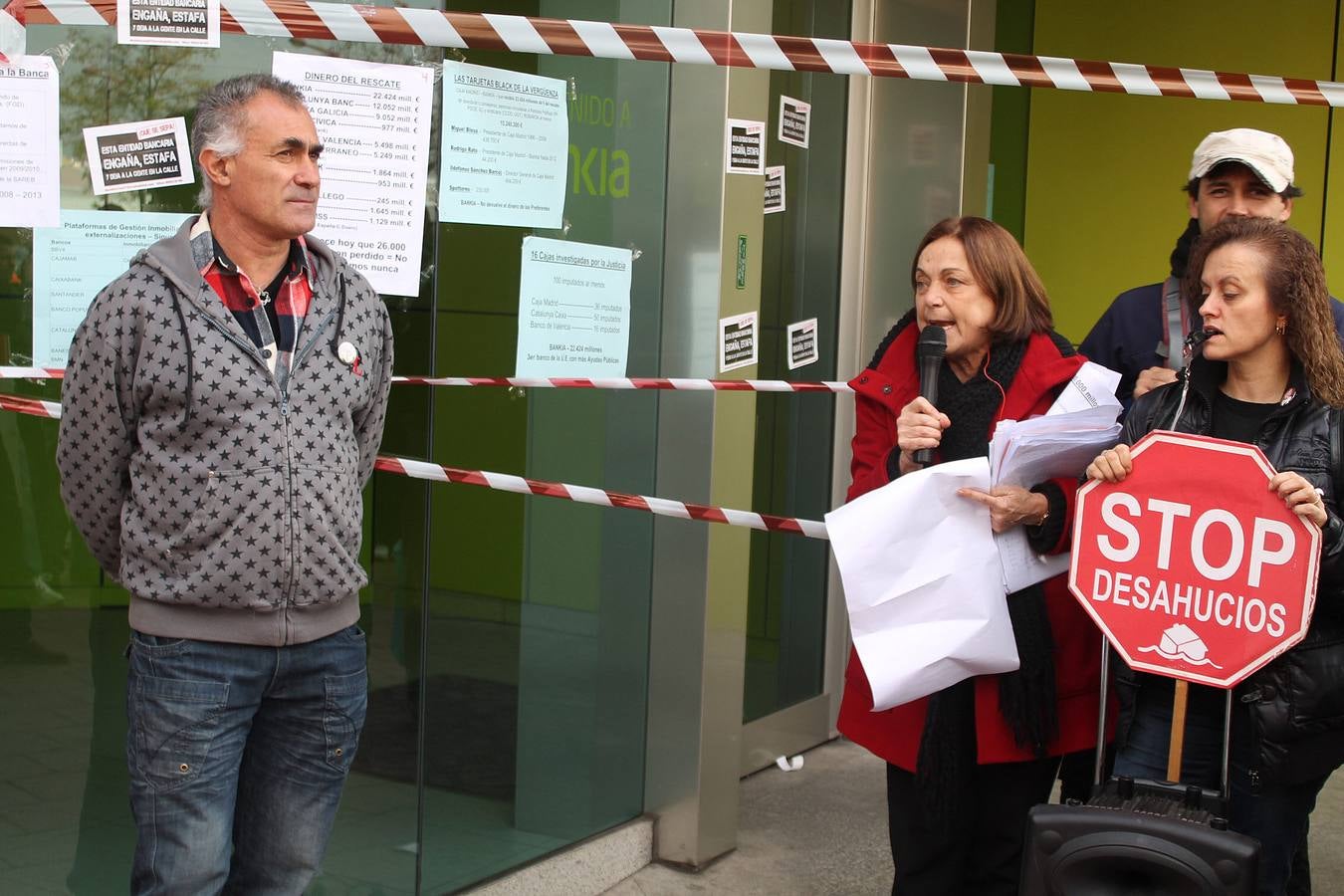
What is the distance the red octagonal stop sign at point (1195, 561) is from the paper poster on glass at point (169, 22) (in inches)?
76.9

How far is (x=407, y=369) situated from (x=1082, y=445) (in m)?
1.60

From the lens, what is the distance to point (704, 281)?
175 inches

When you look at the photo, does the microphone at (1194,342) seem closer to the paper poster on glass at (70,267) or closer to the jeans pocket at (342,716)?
the jeans pocket at (342,716)

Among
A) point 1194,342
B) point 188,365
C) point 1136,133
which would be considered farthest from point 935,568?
point 1136,133

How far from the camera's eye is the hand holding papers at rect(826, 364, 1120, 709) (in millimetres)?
3020

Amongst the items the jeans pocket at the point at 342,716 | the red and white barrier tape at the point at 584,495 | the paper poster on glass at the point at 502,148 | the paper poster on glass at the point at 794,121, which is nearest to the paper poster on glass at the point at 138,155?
the paper poster on glass at the point at 502,148

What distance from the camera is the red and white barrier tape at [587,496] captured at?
366cm

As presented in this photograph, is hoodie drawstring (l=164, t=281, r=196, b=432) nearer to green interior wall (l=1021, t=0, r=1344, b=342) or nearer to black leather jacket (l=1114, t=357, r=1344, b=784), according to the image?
black leather jacket (l=1114, t=357, r=1344, b=784)

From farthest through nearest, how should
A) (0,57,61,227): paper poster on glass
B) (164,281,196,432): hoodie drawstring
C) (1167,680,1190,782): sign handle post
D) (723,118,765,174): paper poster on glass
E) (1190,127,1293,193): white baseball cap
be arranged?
1. (723,118,765,174): paper poster on glass
2. (1190,127,1293,193): white baseball cap
3. (0,57,61,227): paper poster on glass
4. (1167,680,1190,782): sign handle post
5. (164,281,196,432): hoodie drawstring

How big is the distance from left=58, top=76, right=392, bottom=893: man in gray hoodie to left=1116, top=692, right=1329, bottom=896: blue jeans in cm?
157

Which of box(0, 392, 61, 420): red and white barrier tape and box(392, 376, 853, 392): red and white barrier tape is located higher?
box(392, 376, 853, 392): red and white barrier tape

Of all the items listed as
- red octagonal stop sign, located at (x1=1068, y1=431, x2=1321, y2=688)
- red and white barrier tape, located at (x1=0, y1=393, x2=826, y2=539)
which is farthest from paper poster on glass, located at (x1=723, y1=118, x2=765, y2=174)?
red octagonal stop sign, located at (x1=1068, y1=431, x2=1321, y2=688)

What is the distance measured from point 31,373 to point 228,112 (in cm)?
78

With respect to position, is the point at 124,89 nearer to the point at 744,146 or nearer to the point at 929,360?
the point at 929,360
